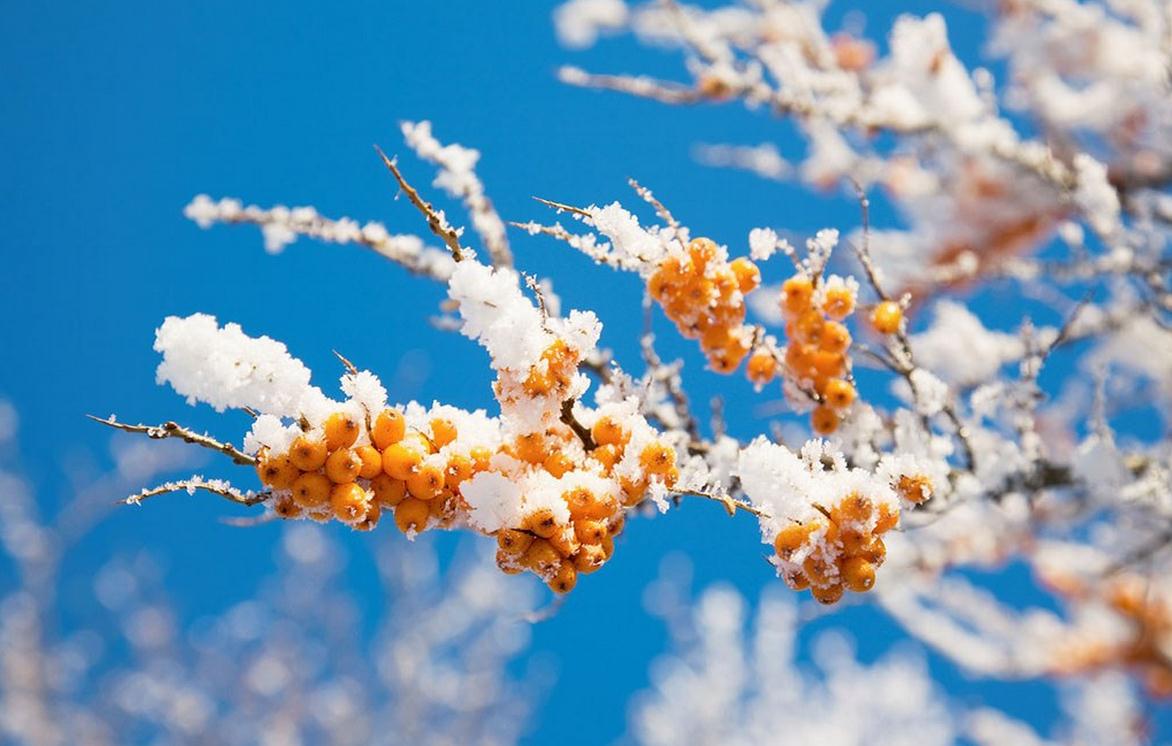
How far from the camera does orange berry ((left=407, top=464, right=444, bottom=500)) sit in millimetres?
1659

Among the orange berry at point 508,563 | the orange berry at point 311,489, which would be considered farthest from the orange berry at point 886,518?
the orange berry at point 311,489

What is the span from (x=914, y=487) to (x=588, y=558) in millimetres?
720

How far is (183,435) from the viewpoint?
61.2 inches

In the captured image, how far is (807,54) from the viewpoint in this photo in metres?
5.01

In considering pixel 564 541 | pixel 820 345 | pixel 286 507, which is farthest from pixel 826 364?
pixel 286 507

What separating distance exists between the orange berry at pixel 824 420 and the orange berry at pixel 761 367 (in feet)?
0.53

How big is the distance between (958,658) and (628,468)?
15.9ft

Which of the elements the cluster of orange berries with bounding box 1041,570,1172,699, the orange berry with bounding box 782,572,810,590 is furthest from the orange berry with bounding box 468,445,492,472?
the cluster of orange berries with bounding box 1041,570,1172,699

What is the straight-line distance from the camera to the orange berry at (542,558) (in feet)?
5.41

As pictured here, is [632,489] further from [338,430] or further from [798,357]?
[798,357]

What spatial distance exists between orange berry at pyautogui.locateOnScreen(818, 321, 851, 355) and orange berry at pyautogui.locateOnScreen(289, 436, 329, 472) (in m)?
1.33

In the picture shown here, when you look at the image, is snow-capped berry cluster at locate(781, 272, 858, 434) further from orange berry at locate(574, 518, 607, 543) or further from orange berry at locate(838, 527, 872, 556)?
orange berry at locate(574, 518, 607, 543)

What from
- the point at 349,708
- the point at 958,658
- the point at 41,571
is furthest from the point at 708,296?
the point at 349,708

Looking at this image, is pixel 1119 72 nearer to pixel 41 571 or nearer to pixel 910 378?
pixel 910 378
